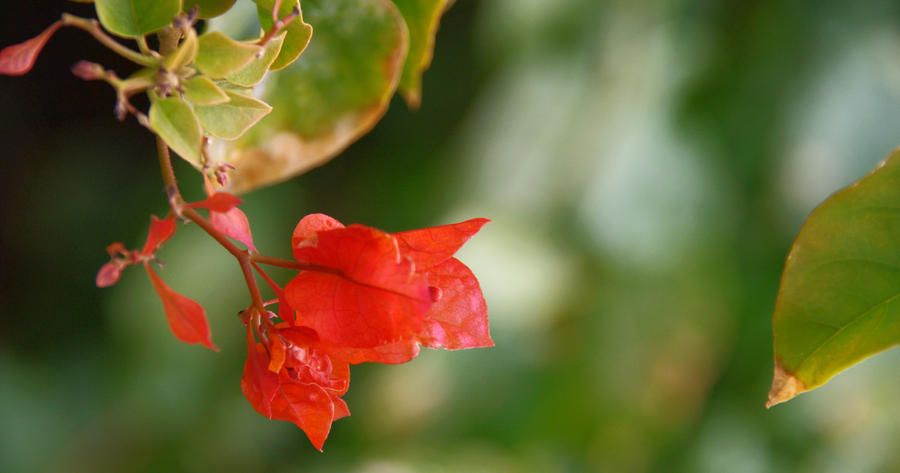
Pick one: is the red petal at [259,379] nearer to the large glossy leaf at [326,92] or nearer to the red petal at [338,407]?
the red petal at [338,407]

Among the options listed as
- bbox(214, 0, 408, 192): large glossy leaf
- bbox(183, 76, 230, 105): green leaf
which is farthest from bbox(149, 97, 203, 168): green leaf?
bbox(214, 0, 408, 192): large glossy leaf

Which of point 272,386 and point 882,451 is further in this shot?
point 882,451

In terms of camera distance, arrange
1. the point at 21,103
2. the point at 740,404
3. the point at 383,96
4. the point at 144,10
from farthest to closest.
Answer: the point at 740,404, the point at 21,103, the point at 383,96, the point at 144,10

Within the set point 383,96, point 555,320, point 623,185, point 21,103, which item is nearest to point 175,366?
point 21,103

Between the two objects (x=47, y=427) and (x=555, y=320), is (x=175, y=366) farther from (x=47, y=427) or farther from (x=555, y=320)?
(x=555, y=320)

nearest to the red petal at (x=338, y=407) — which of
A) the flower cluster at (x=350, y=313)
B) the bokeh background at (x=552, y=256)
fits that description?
the flower cluster at (x=350, y=313)

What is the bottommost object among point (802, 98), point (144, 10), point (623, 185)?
point (623, 185)

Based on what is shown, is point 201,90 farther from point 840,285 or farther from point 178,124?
point 840,285
